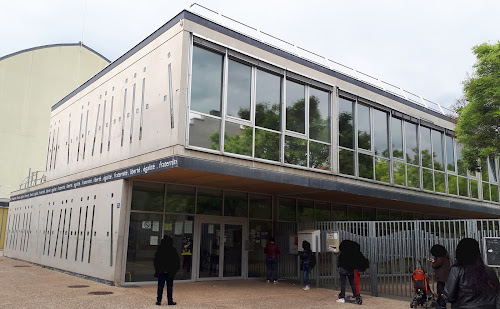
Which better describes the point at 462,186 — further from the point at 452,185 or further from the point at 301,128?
the point at 301,128

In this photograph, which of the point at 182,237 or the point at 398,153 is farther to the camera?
the point at 398,153

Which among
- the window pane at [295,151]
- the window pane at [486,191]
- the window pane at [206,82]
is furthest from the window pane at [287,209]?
the window pane at [486,191]

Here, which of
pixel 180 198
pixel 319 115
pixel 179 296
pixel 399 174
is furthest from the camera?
pixel 399 174

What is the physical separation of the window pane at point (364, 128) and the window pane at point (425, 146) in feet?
12.2

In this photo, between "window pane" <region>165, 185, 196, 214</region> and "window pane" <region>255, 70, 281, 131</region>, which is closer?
"window pane" <region>255, 70, 281, 131</region>

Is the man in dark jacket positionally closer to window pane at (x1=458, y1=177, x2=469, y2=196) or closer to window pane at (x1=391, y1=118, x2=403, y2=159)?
window pane at (x1=391, y1=118, x2=403, y2=159)

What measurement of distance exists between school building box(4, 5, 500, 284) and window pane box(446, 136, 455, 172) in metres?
0.40

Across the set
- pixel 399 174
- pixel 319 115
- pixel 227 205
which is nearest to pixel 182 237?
pixel 227 205

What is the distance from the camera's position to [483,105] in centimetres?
1491

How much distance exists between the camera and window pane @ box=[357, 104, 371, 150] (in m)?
16.4

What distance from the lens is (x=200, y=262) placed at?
14.0 meters

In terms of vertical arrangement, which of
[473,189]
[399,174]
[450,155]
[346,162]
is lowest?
[473,189]

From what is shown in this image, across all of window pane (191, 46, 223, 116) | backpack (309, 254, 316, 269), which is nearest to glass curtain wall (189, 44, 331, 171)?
window pane (191, 46, 223, 116)

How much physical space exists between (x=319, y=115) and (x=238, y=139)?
393 centimetres
